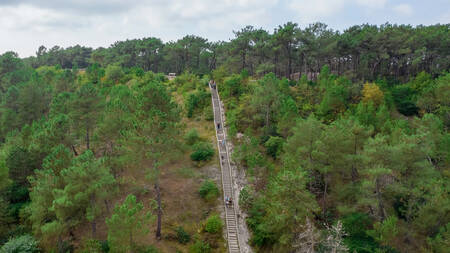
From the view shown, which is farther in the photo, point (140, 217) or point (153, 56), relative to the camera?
point (153, 56)

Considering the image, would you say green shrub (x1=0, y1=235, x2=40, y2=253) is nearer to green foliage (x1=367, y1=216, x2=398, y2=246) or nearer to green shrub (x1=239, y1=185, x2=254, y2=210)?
green shrub (x1=239, y1=185, x2=254, y2=210)

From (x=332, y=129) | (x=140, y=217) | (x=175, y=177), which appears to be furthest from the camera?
(x=175, y=177)

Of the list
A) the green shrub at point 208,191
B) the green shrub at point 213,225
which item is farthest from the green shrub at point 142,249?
the green shrub at point 208,191

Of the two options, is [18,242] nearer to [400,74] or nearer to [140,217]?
[140,217]

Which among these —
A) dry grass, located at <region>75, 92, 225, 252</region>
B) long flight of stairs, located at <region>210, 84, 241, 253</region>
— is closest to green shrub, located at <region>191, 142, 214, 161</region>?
dry grass, located at <region>75, 92, 225, 252</region>

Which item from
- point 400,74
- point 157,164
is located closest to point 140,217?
point 157,164

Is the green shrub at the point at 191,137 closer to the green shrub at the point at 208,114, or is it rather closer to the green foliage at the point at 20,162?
the green shrub at the point at 208,114

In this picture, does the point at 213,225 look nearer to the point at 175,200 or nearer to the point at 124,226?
the point at 175,200
